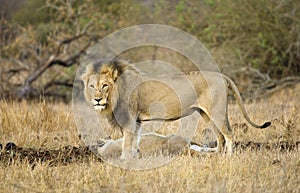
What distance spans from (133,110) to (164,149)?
24.8 inches

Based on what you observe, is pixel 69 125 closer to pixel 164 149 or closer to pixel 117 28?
pixel 164 149

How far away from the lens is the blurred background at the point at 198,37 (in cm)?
1628

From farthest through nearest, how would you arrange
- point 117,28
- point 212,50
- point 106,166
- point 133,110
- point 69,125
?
point 117,28
point 212,50
point 69,125
point 133,110
point 106,166

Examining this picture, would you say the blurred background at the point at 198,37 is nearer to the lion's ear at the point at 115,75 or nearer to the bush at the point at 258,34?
the bush at the point at 258,34

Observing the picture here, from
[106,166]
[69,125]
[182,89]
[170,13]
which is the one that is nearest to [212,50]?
[170,13]

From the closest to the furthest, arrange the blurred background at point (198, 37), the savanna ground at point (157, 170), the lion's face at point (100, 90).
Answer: the savanna ground at point (157, 170), the lion's face at point (100, 90), the blurred background at point (198, 37)

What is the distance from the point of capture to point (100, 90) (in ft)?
22.5

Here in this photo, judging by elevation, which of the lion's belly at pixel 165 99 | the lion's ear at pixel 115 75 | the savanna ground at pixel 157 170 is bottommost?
the savanna ground at pixel 157 170

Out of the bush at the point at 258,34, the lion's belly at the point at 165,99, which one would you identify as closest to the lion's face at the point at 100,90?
the lion's belly at the point at 165,99

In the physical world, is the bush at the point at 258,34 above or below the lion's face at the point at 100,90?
above

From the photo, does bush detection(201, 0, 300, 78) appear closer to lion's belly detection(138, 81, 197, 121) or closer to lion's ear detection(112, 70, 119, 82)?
lion's belly detection(138, 81, 197, 121)

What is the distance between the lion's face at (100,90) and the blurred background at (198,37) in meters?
9.09

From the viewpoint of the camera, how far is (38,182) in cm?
528

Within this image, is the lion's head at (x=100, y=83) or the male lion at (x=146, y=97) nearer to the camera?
the lion's head at (x=100, y=83)
